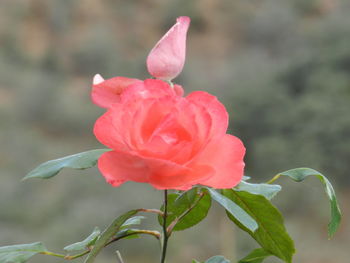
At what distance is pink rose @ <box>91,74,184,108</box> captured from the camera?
69 centimetres

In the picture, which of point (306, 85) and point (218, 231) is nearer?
point (218, 231)

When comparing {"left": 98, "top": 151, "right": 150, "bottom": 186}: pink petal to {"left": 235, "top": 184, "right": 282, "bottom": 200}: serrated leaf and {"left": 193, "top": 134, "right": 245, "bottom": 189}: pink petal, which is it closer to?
{"left": 193, "top": 134, "right": 245, "bottom": 189}: pink petal

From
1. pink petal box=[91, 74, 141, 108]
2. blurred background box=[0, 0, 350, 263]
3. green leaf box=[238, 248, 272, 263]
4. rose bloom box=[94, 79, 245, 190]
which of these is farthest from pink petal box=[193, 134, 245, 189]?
blurred background box=[0, 0, 350, 263]

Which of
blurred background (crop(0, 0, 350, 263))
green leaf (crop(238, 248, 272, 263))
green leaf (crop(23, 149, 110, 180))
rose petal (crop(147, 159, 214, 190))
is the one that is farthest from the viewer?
Result: blurred background (crop(0, 0, 350, 263))

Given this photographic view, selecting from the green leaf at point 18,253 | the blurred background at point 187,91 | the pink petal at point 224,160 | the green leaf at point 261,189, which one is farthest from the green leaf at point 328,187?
the blurred background at point 187,91

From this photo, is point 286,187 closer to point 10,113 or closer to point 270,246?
point 10,113

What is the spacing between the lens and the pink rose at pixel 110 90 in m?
0.69

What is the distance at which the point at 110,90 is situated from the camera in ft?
2.26

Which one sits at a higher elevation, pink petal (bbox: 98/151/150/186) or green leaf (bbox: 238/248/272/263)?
pink petal (bbox: 98/151/150/186)

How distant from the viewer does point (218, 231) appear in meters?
7.86

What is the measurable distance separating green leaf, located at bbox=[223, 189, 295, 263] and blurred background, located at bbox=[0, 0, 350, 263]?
3.98m

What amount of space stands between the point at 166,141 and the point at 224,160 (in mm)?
70

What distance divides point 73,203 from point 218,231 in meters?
1.66

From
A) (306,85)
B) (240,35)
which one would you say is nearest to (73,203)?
(306,85)
